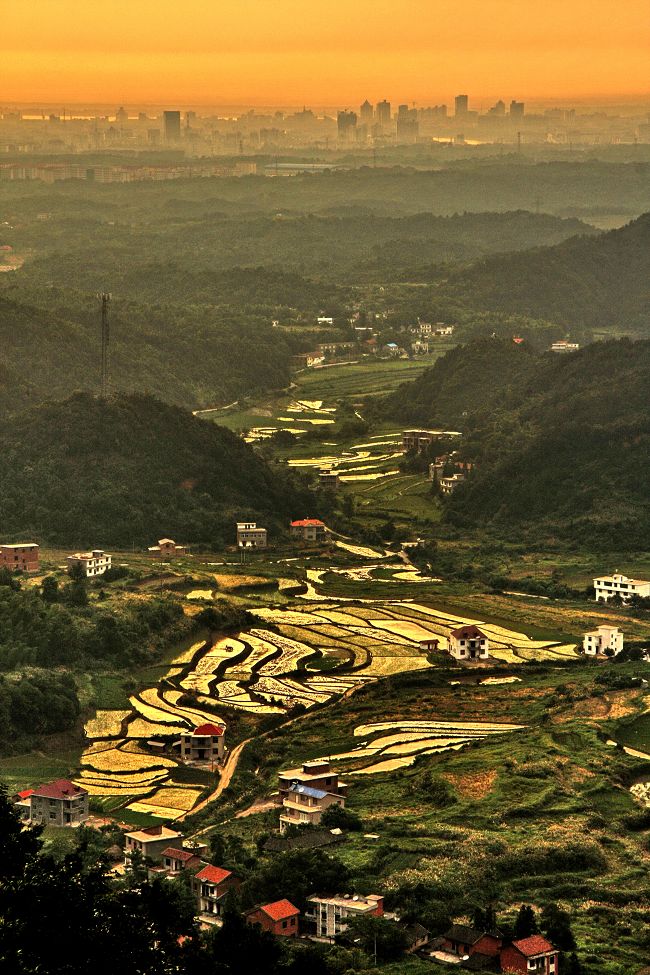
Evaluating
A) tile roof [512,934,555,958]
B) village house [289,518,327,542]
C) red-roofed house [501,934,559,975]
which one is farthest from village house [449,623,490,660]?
red-roofed house [501,934,559,975]

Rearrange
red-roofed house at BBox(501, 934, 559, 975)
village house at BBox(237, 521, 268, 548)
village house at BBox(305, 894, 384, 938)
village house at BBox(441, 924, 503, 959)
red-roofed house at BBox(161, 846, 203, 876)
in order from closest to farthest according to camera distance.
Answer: red-roofed house at BBox(501, 934, 559, 975) < village house at BBox(441, 924, 503, 959) < village house at BBox(305, 894, 384, 938) < red-roofed house at BBox(161, 846, 203, 876) < village house at BBox(237, 521, 268, 548)

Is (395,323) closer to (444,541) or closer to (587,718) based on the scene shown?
(444,541)

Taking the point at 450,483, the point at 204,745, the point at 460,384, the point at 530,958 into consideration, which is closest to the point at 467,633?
the point at 204,745

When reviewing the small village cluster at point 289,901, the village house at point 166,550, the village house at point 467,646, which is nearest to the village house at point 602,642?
the village house at point 467,646

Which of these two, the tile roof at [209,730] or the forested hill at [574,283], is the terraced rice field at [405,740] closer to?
the tile roof at [209,730]

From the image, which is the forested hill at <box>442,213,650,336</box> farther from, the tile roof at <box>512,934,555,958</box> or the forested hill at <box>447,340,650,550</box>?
the tile roof at <box>512,934,555,958</box>

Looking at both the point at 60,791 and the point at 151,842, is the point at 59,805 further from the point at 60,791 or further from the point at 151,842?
the point at 151,842
